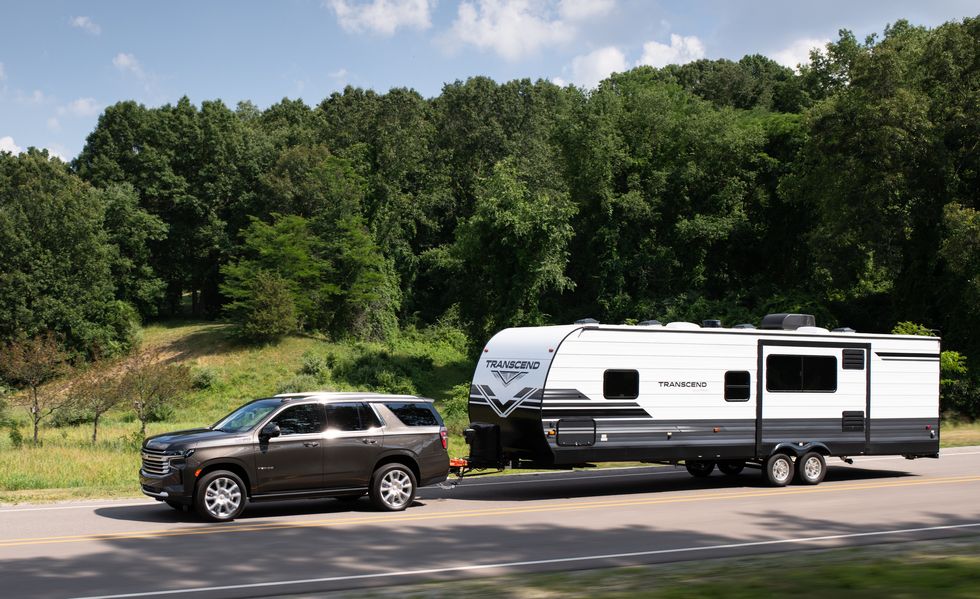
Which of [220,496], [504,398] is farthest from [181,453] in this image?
[504,398]

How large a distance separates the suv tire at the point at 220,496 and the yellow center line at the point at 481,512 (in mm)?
387

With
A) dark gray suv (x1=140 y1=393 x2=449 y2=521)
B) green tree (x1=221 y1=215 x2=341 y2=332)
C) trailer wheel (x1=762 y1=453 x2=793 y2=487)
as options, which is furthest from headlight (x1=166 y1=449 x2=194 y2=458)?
green tree (x1=221 y1=215 x2=341 y2=332)

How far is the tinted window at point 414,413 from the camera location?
15.9 meters

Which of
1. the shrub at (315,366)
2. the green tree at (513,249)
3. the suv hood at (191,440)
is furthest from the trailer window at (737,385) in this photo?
the shrub at (315,366)

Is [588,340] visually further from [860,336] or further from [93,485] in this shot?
[93,485]

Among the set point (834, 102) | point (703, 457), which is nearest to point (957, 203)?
point (834, 102)

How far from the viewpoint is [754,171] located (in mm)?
56875

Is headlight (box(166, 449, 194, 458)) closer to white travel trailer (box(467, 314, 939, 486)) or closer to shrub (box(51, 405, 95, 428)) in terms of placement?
white travel trailer (box(467, 314, 939, 486))

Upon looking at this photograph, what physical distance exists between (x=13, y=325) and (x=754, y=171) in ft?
155

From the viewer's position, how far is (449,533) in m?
13.1

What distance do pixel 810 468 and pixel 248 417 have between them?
1108 cm

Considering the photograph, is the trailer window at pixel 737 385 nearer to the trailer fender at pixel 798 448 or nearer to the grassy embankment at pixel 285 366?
the trailer fender at pixel 798 448

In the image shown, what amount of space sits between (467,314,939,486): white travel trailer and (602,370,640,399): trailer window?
0.06ft

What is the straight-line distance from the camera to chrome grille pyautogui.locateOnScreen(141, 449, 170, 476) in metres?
13.9
